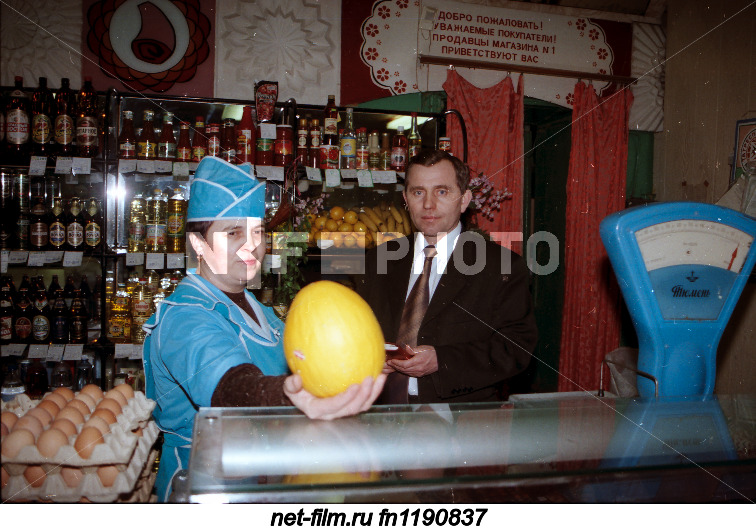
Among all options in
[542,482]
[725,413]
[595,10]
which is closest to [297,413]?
[542,482]

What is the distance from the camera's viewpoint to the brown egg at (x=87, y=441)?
789 mm

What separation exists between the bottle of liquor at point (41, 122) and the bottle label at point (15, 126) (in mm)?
54

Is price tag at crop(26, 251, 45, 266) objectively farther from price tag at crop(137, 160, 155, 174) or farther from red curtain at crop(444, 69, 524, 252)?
red curtain at crop(444, 69, 524, 252)

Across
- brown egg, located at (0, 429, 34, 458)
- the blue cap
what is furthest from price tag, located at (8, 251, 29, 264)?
brown egg, located at (0, 429, 34, 458)

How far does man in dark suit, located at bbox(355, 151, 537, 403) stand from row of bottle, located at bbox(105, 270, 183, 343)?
163cm

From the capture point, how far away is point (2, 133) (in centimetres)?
294

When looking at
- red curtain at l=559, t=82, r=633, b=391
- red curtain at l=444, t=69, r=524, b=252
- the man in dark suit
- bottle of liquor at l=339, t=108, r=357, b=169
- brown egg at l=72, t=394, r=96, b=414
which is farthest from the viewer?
red curtain at l=559, t=82, r=633, b=391

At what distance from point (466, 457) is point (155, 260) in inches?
100

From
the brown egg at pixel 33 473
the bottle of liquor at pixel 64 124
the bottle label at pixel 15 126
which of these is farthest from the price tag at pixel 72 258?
the brown egg at pixel 33 473

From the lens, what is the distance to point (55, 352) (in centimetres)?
294

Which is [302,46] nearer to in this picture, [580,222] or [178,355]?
[580,222]

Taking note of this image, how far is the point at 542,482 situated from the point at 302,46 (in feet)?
12.1

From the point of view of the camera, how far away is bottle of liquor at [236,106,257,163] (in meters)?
3.05

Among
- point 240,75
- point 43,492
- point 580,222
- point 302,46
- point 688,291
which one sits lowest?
point 43,492
